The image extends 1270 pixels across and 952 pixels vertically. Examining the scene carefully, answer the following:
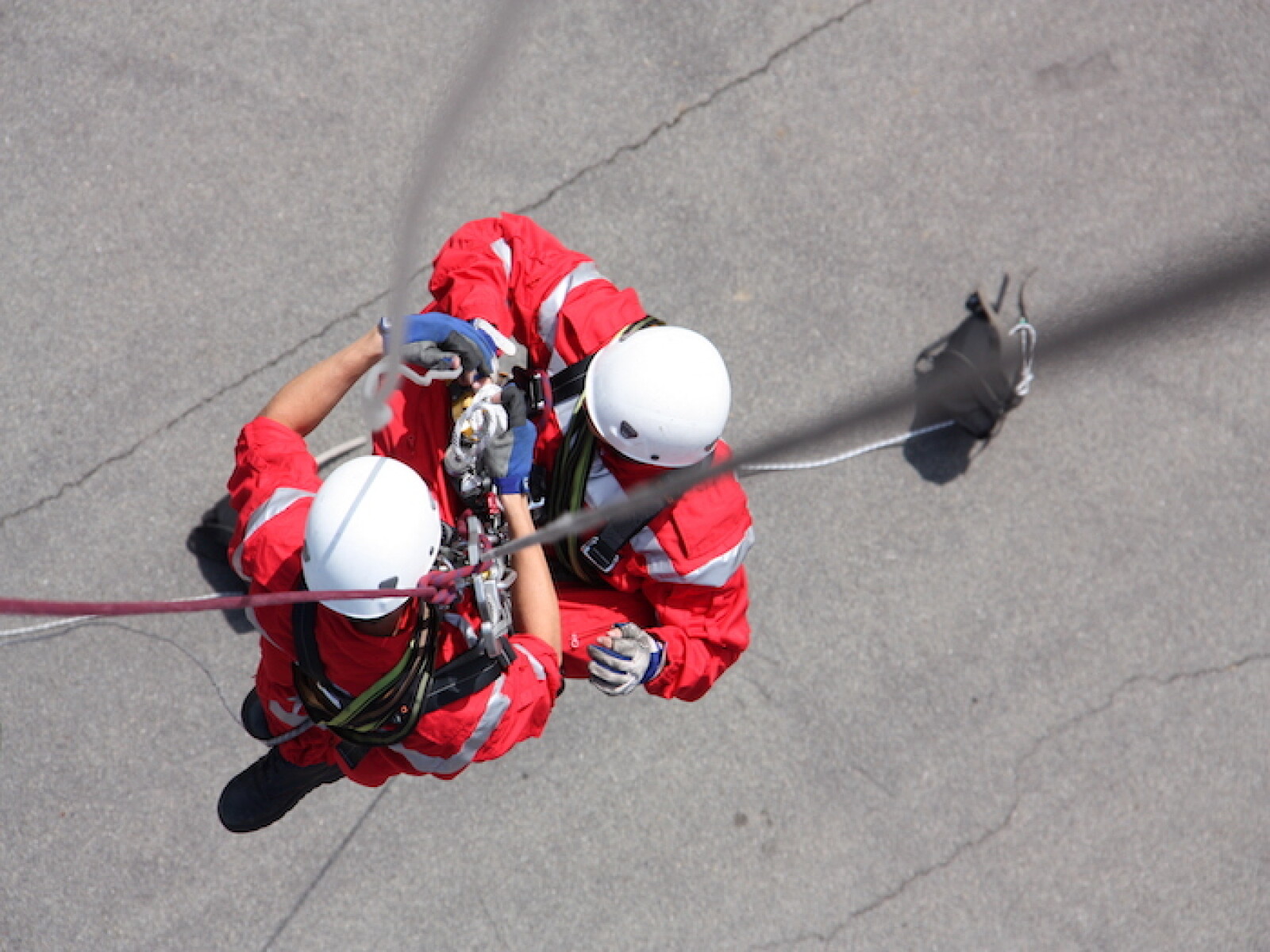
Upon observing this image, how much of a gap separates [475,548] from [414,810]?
1733 millimetres

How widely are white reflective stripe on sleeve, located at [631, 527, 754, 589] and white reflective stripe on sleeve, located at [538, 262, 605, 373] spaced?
2.14 ft

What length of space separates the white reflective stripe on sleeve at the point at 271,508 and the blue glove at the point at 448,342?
1.64 ft

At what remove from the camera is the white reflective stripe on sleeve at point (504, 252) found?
319 cm

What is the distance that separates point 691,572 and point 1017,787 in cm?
222

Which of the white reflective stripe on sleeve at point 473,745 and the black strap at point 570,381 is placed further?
the black strap at point 570,381

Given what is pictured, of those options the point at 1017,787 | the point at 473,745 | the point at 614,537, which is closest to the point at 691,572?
the point at 614,537

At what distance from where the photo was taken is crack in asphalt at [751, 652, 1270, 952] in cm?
390

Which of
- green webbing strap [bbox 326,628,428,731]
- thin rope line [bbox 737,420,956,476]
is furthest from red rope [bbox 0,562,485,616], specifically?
thin rope line [bbox 737,420,956,476]

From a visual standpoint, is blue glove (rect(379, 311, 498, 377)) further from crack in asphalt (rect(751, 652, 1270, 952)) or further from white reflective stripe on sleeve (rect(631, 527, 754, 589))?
crack in asphalt (rect(751, 652, 1270, 952))

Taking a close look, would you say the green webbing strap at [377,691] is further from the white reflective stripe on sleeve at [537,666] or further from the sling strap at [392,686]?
the white reflective stripe on sleeve at [537,666]

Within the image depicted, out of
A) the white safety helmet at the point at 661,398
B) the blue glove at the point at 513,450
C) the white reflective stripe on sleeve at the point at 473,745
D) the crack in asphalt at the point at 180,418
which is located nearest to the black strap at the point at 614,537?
the white safety helmet at the point at 661,398

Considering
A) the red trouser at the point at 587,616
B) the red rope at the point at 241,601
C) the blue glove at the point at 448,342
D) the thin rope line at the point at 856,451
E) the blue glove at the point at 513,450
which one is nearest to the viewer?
the red rope at the point at 241,601

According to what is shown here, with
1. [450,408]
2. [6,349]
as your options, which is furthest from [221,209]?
[450,408]

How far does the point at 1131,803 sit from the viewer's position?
13.6 ft
